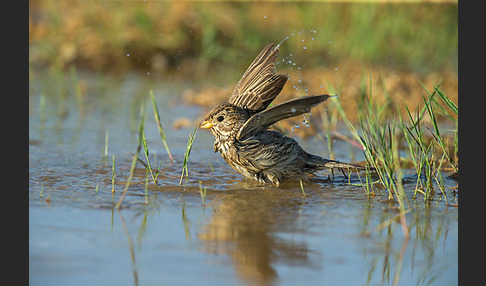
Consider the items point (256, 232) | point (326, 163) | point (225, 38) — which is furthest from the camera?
point (225, 38)

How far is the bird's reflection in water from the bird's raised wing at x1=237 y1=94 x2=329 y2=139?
0.56 metres

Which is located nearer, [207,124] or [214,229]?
[214,229]

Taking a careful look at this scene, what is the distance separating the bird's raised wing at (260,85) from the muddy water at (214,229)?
0.64m

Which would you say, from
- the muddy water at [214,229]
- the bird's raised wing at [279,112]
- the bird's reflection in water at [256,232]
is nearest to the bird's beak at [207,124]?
the bird's raised wing at [279,112]

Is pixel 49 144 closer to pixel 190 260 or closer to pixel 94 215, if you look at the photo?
pixel 94 215

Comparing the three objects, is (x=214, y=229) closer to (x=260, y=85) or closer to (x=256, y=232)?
(x=256, y=232)

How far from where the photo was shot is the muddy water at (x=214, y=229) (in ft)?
11.7

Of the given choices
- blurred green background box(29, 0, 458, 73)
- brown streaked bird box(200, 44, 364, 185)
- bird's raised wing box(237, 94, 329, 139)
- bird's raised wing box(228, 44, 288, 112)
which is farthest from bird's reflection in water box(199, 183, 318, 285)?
blurred green background box(29, 0, 458, 73)

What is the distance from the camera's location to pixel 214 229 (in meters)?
4.33

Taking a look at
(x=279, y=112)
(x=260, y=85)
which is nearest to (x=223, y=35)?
(x=260, y=85)

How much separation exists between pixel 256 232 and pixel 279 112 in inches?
54.0

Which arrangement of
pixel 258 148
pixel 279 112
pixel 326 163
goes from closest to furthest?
pixel 279 112 < pixel 258 148 < pixel 326 163
